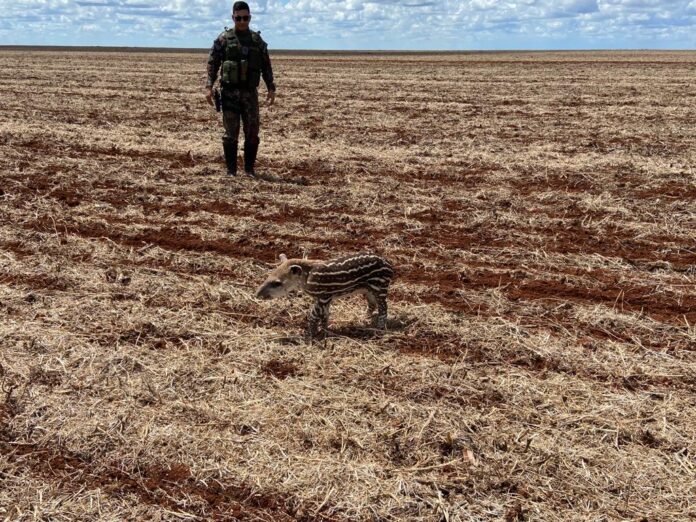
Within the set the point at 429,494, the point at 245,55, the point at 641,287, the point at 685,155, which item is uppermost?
the point at 245,55

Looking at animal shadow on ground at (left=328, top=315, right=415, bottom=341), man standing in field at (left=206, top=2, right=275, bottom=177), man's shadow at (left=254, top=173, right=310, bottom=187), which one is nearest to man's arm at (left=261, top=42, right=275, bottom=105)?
man standing in field at (left=206, top=2, right=275, bottom=177)

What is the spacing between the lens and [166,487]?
4.35 m

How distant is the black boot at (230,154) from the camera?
12.1 meters

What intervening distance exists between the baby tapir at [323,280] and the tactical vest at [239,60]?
616cm

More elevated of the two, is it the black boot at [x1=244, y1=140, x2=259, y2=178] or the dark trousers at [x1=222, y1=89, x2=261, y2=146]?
the dark trousers at [x1=222, y1=89, x2=261, y2=146]

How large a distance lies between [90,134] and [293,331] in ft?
40.6

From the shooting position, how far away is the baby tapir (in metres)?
6.21

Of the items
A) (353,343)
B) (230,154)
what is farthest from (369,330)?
(230,154)

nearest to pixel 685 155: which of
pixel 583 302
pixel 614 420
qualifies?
pixel 583 302

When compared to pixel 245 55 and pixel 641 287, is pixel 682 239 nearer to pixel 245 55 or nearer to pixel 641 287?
pixel 641 287

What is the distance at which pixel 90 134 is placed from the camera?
655 inches

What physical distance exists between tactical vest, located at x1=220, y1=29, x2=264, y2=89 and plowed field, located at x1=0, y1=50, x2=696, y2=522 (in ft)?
6.05

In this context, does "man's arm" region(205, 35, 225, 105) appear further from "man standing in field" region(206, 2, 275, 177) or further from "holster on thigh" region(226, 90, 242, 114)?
"holster on thigh" region(226, 90, 242, 114)

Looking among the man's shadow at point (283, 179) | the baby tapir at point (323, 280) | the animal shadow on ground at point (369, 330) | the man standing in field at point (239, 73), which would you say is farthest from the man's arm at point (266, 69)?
the animal shadow on ground at point (369, 330)
